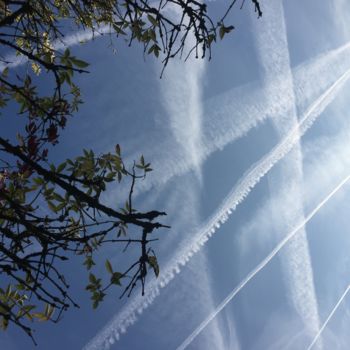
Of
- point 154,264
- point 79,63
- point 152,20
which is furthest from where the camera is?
point 152,20

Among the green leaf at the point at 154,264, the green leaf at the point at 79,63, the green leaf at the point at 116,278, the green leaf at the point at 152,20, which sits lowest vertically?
the green leaf at the point at 116,278

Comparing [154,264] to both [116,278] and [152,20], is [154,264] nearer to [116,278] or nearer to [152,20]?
[116,278]

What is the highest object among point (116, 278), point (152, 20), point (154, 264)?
point (152, 20)

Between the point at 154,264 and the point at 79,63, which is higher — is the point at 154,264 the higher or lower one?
the lower one

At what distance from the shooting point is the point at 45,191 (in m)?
3.85

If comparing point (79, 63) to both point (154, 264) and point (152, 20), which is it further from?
point (154, 264)

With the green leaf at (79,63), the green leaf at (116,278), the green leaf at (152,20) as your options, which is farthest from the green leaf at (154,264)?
the green leaf at (152,20)

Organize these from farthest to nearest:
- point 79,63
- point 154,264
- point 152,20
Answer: point 152,20
point 79,63
point 154,264

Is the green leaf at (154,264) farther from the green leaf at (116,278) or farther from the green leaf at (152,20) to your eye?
the green leaf at (152,20)

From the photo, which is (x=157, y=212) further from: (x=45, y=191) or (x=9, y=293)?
(x=9, y=293)

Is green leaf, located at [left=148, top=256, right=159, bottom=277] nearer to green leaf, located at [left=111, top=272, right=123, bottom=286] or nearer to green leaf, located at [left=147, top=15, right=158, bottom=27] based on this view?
green leaf, located at [left=111, top=272, right=123, bottom=286]

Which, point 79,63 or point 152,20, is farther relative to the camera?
point 152,20

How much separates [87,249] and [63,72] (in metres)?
1.84

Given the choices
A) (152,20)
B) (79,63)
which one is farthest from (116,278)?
(152,20)
